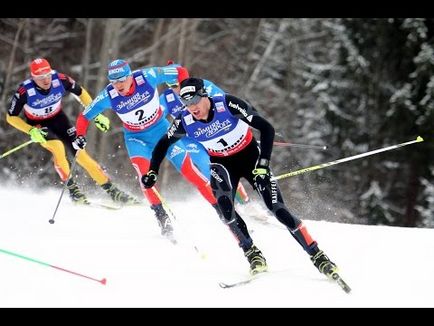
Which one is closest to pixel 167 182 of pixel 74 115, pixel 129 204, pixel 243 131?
pixel 74 115

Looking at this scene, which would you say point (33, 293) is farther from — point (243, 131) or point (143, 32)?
point (143, 32)

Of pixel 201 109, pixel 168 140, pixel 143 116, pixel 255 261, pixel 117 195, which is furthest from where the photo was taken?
pixel 117 195

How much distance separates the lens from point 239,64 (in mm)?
23469

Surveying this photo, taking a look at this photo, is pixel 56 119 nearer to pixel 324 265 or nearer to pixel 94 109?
pixel 94 109

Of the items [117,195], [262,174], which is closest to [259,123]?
[262,174]

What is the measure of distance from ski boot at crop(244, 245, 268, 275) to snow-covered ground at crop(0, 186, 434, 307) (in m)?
0.12

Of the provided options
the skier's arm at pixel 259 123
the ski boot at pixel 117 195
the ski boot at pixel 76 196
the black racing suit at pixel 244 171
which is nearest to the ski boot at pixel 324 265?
the black racing suit at pixel 244 171

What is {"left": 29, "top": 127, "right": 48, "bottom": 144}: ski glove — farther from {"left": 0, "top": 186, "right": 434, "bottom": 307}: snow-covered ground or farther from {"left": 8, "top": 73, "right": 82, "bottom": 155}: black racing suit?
{"left": 0, "top": 186, "right": 434, "bottom": 307}: snow-covered ground

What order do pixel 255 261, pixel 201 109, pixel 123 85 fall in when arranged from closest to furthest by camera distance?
pixel 201 109, pixel 255 261, pixel 123 85

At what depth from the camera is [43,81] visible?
8.49m

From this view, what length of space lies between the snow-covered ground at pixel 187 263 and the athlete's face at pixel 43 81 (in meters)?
1.60

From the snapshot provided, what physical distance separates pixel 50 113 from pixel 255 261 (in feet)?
13.1

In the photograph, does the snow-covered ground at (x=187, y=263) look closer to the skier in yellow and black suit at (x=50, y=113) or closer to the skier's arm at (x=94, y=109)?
the skier in yellow and black suit at (x=50, y=113)

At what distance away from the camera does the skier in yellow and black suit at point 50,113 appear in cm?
855
